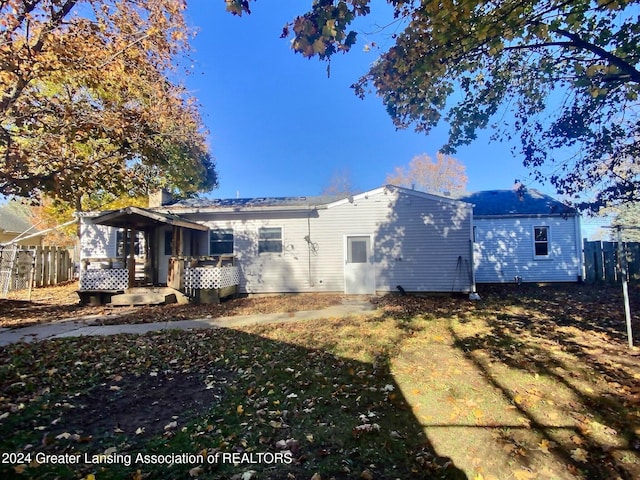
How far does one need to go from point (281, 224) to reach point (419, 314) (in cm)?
670

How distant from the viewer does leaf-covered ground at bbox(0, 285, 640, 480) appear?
2.68 m

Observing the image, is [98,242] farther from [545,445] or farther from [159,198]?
[545,445]

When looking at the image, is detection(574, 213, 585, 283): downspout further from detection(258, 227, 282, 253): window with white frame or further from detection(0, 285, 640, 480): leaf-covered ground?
detection(258, 227, 282, 253): window with white frame

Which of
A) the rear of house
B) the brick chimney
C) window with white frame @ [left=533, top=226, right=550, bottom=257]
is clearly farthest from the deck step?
window with white frame @ [left=533, top=226, right=550, bottom=257]

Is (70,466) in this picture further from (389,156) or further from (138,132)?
(389,156)

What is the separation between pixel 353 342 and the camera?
6129 mm

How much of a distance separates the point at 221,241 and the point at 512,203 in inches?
531

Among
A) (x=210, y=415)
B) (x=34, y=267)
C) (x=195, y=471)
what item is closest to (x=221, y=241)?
(x=34, y=267)

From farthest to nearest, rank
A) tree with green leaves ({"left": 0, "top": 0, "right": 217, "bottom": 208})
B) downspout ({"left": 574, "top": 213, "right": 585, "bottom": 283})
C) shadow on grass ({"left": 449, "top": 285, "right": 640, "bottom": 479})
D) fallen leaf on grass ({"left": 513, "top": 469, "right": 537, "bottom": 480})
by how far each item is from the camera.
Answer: downspout ({"left": 574, "top": 213, "right": 585, "bottom": 283}), tree with green leaves ({"left": 0, "top": 0, "right": 217, "bottom": 208}), shadow on grass ({"left": 449, "top": 285, "right": 640, "bottom": 479}), fallen leaf on grass ({"left": 513, "top": 469, "right": 537, "bottom": 480})

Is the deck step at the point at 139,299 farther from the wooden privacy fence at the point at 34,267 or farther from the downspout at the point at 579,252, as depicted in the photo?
the downspout at the point at 579,252

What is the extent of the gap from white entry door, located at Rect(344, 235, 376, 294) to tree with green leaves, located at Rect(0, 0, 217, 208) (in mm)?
7300

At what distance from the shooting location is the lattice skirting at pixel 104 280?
11.3 metres

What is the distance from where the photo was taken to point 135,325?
805 centimetres

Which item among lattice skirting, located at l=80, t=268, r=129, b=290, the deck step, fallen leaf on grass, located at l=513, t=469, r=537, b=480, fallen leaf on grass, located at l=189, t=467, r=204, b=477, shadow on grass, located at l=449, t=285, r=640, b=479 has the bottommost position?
fallen leaf on grass, located at l=513, t=469, r=537, b=480
